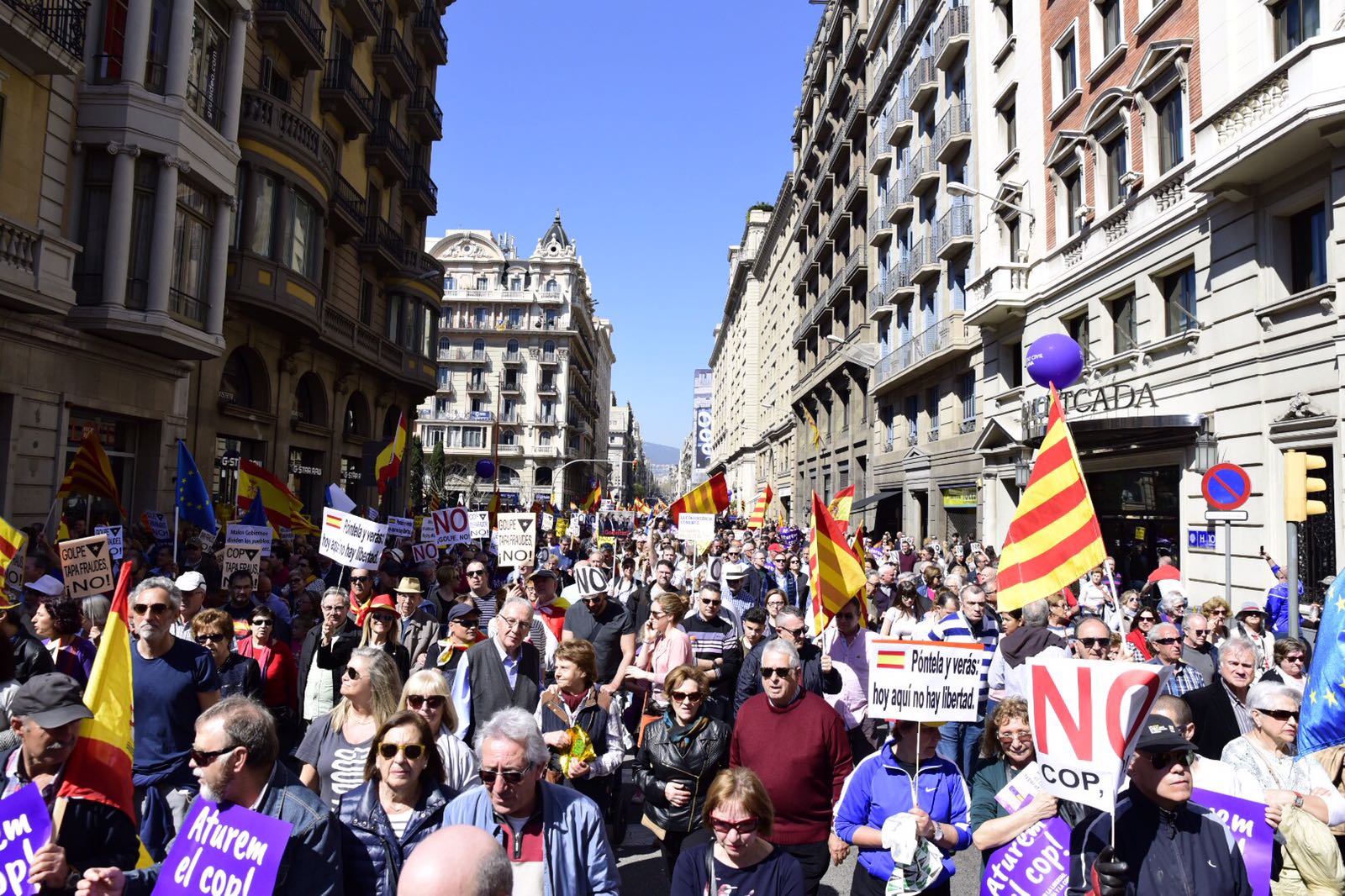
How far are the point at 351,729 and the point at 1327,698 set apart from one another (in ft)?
15.9

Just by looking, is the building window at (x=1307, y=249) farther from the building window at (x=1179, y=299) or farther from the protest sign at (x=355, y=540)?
the protest sign at (x=355, y=540)

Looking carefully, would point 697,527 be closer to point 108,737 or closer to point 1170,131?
point 1170,131

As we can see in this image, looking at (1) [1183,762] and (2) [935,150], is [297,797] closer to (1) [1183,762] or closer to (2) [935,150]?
(1) [1183,762]

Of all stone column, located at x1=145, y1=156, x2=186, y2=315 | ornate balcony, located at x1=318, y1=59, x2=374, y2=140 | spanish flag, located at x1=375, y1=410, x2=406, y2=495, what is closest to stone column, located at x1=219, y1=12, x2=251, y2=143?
stone column, located at x1=145, y1=156, x2=186, y2=315

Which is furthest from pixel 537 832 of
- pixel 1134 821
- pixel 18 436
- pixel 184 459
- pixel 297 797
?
pixel 18 436

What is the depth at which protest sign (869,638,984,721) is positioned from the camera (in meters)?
4.33

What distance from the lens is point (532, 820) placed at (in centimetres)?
345

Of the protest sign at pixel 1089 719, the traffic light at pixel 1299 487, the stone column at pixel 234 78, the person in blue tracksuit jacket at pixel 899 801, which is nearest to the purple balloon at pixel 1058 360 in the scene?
the traffic light at pixel 1299 487

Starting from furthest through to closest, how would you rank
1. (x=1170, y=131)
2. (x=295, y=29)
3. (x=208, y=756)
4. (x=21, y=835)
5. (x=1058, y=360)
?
(x=295, y=29)
(x=1170, y=131)
(x=1058, y=360)
(x=208, y=756)
(x=21, y=835)

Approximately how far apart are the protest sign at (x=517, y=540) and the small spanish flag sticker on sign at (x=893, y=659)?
748cm

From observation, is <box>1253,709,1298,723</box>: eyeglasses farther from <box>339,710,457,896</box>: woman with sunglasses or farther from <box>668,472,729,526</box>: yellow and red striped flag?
<box>668,472,729,526</box>: yellow and red striped flag

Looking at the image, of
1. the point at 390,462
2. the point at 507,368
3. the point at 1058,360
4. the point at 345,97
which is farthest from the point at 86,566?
the point at 507,368

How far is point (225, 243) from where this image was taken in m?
18.0

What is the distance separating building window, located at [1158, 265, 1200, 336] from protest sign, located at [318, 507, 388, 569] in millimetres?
14207
